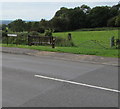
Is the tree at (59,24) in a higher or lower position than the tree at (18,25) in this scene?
higher

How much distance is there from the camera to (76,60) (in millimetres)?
12039

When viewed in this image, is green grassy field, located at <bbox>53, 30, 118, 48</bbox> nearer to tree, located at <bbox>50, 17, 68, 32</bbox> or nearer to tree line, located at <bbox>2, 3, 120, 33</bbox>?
tree, located at <bbox>50, 17, 68, 32</bbox>

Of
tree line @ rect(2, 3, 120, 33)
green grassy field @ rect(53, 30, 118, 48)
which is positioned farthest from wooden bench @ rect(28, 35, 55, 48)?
tree line @ rect(2, 3, 120, 33)

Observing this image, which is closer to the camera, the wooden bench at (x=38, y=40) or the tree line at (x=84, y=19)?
the wooden bench at (x=38, y=40)

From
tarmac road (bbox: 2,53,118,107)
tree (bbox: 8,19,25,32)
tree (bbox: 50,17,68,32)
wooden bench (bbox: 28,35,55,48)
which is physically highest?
tree (bbox: 50,17,68,32)

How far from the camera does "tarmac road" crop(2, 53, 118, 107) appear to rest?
5.64 meters

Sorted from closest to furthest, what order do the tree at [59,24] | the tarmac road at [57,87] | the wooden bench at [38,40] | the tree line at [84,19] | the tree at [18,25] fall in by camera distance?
the tarmac road at [57,87] → the wooden bench at [38,40] → the tree at [18,25] → the tree at [59,24] → the tree line at [84,19]

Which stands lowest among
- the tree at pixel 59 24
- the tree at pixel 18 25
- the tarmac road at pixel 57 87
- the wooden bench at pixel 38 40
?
the tarmac road at pixel 57 87

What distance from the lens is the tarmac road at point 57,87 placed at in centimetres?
564

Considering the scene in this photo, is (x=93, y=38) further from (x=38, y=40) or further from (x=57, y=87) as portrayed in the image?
(x=57, y=87)

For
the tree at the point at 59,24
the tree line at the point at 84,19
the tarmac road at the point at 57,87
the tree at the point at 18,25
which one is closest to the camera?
the tarmac road at the point at 57,87

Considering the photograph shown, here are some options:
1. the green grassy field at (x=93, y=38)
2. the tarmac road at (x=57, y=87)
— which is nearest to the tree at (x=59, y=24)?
the green grassy field at (x=93, y=38)

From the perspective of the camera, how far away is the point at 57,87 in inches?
274

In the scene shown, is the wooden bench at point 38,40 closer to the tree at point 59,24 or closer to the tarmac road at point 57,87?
the tarmac road at point 57,87
